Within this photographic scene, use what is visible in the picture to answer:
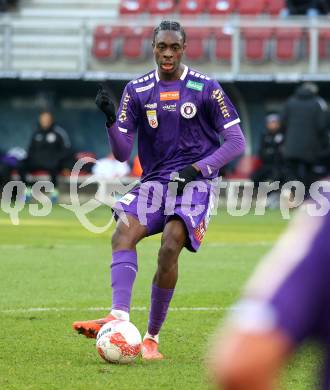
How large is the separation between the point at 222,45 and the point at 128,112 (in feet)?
58.6

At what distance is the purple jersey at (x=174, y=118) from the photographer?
6.82 metres

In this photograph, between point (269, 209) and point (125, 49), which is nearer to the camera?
point (269, 209)

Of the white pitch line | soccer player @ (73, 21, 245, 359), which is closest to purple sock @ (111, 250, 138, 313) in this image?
soccer player @ (73, 21, 245, 359)

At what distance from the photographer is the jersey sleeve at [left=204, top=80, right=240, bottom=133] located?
680 cm

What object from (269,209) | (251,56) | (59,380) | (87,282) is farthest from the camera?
(251,56)

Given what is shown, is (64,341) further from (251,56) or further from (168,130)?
(251,56)

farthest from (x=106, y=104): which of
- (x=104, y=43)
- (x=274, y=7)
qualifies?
(x=274, y=7)

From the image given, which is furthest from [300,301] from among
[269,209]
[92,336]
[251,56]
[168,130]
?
[251,56]

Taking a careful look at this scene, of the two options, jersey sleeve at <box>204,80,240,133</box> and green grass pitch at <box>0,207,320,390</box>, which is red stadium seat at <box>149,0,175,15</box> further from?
jersey sleeve at <box>204,80,240,133</box>

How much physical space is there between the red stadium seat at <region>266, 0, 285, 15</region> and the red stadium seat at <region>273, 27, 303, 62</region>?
154 centimetres

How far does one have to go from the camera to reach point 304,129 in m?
20.4

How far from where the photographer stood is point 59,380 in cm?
584

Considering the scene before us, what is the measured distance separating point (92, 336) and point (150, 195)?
3.01ft

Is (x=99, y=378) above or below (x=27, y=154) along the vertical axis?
above
